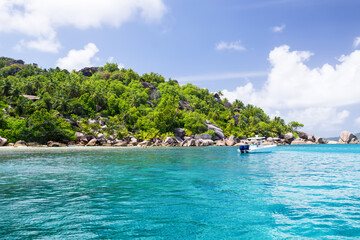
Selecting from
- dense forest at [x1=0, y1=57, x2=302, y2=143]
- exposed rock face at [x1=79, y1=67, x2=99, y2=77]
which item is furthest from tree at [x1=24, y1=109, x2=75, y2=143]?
exposed rock face at [x1=79, y1=67, x2=99, y2=77]

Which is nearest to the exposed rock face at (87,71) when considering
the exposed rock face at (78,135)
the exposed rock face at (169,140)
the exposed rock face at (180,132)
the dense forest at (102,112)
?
the dense forest at (102,112)

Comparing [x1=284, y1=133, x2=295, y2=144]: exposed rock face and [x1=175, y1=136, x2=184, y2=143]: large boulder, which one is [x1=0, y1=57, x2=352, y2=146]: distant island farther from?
[x1=284, y1=133, x2=295, y2=144]: exposed rock face

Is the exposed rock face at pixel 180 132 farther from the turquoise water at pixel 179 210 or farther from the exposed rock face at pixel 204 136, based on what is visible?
the turquoise water at pixel 179 210

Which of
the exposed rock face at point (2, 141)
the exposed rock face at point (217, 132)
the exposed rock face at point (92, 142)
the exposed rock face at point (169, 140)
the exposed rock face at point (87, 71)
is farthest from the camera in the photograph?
the exposed rock face at point (87, 71)

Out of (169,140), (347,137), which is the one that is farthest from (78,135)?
(347,137)

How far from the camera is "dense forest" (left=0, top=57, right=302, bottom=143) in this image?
73500 millimetres

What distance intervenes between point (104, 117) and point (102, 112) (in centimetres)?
637

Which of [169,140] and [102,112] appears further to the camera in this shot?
[102,112]

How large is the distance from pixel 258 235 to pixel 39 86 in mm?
120412

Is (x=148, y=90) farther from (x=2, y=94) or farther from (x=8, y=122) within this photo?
(x=8, y=122)

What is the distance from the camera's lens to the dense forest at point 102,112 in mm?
73500

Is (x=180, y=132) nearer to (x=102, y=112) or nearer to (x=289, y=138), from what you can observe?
(x=102, y=112)

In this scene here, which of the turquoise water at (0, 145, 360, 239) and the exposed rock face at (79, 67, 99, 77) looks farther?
the exposed rock face at (79, 67, 99, 77)

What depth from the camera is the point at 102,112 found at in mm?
113750
